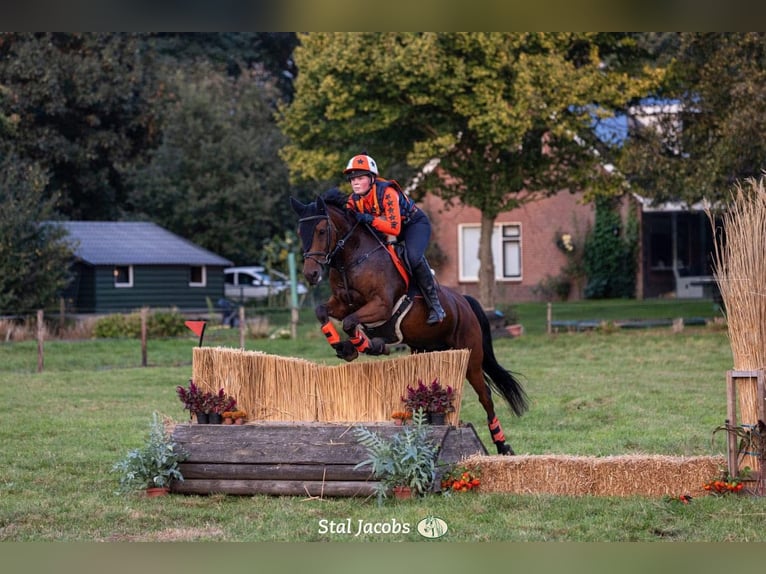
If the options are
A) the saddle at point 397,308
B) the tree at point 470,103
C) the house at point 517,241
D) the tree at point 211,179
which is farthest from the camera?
the tree at point 211,179

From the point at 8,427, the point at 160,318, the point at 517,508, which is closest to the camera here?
the point at 517,508

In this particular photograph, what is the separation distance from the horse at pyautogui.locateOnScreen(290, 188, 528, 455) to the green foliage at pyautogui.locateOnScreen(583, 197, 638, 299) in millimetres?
26391

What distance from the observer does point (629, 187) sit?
1011 inches

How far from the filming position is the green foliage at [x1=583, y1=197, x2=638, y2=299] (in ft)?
114

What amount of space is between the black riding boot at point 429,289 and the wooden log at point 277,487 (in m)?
1.49

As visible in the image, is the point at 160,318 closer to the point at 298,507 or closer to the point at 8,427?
the point at 8,427

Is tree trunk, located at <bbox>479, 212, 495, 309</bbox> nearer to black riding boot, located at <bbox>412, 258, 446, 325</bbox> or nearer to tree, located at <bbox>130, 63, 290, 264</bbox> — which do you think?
tree, located at <bbox>130, 63, 290, 264</bbox>

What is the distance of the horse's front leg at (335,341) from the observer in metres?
8.06

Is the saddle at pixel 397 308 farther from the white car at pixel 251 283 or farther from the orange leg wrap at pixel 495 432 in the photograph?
the white car at pixel 251 283

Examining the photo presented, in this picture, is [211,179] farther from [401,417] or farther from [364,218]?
[401,417]

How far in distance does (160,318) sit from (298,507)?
18472 millimetres

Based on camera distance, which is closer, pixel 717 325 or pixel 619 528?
pixel 619 528

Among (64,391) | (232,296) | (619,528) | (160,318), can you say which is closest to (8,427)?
(64,391)

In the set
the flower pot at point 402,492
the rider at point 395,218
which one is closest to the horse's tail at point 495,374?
the rider at point 395,218
